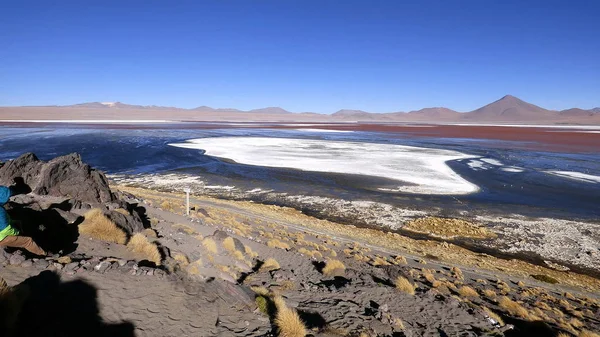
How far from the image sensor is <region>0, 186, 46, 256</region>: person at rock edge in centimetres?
707

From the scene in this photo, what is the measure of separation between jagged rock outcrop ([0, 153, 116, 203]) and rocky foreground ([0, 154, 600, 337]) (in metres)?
0.05

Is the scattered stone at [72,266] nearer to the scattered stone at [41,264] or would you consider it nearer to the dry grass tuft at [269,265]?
the scattered stone at [41,264]

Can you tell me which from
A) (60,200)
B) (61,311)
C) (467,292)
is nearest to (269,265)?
(467,292)

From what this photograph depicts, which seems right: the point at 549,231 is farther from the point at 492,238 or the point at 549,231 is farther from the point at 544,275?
the point at 544,275

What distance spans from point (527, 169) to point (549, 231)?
21149 millimetres

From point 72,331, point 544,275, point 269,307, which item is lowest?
point 544,275

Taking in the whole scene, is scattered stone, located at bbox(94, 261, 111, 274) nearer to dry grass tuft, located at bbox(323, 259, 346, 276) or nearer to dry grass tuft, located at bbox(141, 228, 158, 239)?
dry grass tuft, located at bbox(141, 228, 158, 239)

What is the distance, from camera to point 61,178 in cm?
1356

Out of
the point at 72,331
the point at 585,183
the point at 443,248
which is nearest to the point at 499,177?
the point at 585,183

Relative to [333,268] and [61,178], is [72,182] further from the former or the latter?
[333,268]

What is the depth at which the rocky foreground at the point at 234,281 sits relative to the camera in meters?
6.33

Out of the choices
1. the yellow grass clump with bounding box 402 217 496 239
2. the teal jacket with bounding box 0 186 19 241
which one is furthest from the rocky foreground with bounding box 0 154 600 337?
the yellow grass clump with bounding box 402 217 496 239

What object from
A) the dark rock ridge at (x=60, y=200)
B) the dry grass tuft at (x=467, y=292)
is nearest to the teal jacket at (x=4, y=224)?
the dark rock ridge at (x=60, y=200)

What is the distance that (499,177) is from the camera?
109ft
